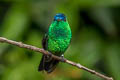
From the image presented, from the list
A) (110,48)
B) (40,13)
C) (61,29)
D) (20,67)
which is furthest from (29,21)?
(61,29)

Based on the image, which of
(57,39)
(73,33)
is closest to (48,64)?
(57,39)

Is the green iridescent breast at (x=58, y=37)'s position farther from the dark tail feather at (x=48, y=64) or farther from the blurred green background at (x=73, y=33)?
the blurred green background at (x=73, y=33)

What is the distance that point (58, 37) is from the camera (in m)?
4.51

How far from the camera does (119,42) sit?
6.45 metres

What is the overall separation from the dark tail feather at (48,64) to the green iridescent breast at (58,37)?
9cm

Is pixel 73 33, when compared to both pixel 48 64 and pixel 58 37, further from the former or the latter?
pixel 48 64

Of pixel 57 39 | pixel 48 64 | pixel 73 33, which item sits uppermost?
pixel 57 39

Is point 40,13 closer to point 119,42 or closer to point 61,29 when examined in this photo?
point 119,42

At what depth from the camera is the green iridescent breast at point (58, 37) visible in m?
4.48

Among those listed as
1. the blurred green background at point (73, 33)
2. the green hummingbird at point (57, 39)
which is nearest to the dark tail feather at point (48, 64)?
the green hummingbird at point (57, 39)

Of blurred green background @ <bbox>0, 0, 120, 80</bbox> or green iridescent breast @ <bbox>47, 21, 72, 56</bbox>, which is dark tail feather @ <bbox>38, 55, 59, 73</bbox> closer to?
green iridescent breast @ <bbox>47, 21, 72, 56</bbox>

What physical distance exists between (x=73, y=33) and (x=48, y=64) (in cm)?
182

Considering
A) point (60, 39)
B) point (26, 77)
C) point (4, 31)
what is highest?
point (60, 39)

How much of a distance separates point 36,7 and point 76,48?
34.4 inches
